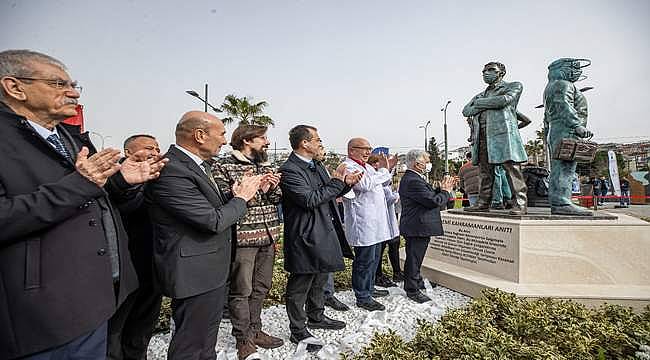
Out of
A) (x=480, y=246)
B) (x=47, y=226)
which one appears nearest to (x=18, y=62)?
(x=47, y=226)

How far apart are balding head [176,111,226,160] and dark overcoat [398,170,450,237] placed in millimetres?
2739

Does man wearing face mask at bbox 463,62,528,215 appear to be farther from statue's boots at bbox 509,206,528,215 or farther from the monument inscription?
the monument inscription

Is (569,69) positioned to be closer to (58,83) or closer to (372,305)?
(372,305)

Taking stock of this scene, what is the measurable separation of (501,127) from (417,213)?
2159 mm

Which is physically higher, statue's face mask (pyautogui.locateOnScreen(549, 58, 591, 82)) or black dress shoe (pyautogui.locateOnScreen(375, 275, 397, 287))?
statue's face mask (pyautogui.locateOnScreen(549, 58, 591, 82))

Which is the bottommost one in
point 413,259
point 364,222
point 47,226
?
point 413,259

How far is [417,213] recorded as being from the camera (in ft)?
14.7

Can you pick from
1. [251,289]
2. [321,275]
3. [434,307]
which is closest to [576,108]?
[434,307]

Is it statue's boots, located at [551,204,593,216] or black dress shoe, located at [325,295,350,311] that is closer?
black dress shoe, located at [325,295,350,311]

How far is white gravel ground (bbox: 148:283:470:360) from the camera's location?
128 inches

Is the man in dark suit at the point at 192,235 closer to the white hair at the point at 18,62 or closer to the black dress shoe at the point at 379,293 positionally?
the white hair at the point at 18,62

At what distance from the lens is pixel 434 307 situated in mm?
4270

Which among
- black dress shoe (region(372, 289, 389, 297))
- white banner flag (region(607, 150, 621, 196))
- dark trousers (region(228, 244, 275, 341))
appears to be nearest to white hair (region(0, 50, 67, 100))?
dark trousers (region(228, 244, 275, 341))

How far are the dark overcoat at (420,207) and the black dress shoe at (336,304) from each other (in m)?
1.15
